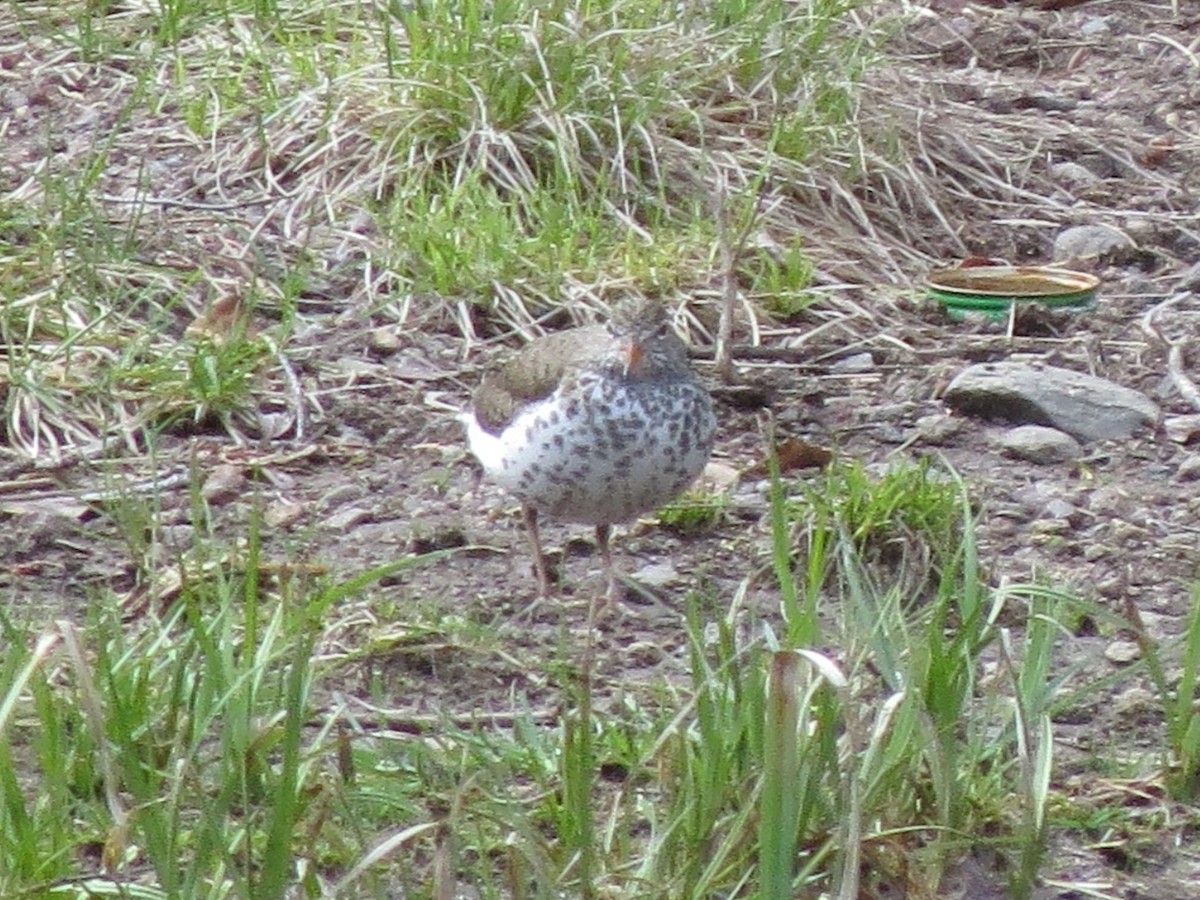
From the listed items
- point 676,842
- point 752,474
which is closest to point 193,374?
point 752,474

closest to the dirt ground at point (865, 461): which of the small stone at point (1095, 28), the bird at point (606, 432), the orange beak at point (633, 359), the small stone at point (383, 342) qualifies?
the small stone at point (383, 342)

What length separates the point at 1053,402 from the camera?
5605mm

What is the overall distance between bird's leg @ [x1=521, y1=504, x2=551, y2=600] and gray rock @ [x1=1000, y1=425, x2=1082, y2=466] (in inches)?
51.8

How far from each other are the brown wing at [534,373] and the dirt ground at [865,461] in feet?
1.13

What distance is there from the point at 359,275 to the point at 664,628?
2095mm

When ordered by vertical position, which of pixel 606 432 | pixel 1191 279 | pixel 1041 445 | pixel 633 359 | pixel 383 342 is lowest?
pixel 1191 279

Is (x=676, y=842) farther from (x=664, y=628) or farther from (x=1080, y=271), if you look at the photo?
(x=1080, y=271)

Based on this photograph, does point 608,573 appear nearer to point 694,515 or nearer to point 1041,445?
point 694,515

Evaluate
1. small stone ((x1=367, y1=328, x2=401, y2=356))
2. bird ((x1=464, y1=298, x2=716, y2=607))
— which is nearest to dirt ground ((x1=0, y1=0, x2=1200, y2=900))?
small stone ((x1=367, y1=328, x2=401, y2=356))

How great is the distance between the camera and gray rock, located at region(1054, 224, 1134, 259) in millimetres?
6875

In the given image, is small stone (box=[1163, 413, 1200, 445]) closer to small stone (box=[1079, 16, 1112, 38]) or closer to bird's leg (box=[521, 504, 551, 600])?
bird's leg (box=[521, 504, 551, 600])

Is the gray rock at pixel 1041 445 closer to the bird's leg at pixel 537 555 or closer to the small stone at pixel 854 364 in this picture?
the small stone at pixel 854 364

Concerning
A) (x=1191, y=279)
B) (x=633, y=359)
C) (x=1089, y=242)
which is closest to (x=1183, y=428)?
(x=1191, y=279)

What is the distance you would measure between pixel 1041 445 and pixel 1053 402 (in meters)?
0.21
